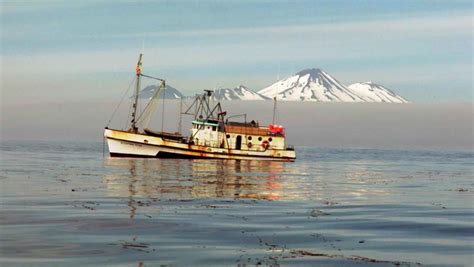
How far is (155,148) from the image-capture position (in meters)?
88.1

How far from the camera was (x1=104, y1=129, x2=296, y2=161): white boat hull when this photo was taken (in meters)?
88.3

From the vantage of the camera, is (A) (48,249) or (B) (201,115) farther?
(B) (201,115)

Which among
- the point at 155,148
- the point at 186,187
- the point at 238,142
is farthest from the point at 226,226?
the point at 238,142

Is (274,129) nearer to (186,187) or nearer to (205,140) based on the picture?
(205,140)

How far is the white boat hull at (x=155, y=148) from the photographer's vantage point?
88312mm

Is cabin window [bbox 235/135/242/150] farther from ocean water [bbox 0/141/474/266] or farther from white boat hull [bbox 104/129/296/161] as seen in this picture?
ocean water [bbox 0/141/474/266]

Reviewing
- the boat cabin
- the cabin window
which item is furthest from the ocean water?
the cabin window

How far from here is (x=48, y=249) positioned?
62.6 feet

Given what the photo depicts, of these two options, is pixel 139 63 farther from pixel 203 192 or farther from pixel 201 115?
pixel 203 192

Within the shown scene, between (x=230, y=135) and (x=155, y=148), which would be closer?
(x=155, y=148)

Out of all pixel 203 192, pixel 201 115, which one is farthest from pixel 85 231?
pixel 201 115

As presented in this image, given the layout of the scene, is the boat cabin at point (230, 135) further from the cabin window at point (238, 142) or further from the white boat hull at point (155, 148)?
the white boat hull at point (155, 148)

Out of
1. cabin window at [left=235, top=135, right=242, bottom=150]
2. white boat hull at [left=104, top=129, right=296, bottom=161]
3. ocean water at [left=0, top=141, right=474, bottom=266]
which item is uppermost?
cabin window at [left=235, top=135, right=242, bottom=150]

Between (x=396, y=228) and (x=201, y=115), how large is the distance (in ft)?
227
